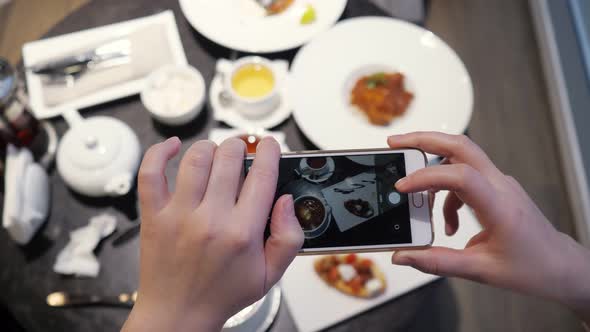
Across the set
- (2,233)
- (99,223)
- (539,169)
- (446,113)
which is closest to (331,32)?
(446,113)

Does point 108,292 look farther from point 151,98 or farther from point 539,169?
point 539,169

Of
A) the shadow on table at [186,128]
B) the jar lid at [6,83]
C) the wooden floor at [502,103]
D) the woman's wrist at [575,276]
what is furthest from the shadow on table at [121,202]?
the wooden floor at [502,103]

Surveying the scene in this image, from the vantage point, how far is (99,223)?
90 cm

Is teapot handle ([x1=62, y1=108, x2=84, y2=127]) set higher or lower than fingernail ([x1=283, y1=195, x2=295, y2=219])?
higher

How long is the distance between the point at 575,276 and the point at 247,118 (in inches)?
26.3

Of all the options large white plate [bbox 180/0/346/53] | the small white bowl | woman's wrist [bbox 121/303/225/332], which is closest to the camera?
woman's wrist [bbox 121/303/225/332]

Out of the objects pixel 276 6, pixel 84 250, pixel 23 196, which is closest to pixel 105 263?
pixel 84 250

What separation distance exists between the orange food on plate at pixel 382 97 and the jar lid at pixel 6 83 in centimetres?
72

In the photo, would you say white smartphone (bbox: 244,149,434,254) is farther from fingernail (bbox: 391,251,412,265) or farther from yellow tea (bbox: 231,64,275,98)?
yellow tea (bbox: 231,64,275,98)

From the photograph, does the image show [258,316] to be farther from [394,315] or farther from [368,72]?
[368,72]

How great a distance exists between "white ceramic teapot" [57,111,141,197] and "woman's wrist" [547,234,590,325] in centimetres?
73

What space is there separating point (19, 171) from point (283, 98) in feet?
1.79

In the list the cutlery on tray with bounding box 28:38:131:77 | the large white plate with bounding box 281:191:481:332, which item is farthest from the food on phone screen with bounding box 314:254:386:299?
the cutlery on tray with bounding box 28:38:131:77

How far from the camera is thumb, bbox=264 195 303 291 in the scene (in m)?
0.54
